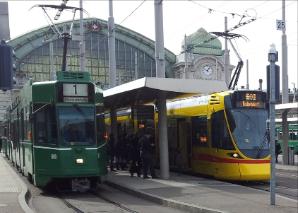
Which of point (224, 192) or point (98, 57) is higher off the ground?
→ point (98, 57)

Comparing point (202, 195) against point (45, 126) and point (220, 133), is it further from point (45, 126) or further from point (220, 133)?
point (220, 133)

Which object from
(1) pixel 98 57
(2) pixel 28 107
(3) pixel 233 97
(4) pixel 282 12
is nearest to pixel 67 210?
(2) pixel 28 107

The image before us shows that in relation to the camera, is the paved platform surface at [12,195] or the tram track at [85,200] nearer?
the paved platform surface at [12,195]

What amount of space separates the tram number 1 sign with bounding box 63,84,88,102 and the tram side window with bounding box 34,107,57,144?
1.87ft

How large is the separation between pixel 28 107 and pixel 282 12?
1944cm

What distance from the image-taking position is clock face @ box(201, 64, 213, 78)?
68113 mm

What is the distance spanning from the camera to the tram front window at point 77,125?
627 inches

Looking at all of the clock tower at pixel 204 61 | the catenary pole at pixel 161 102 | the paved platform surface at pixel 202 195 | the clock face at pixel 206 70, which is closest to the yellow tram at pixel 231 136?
the paved platform surface at pixel 202 195

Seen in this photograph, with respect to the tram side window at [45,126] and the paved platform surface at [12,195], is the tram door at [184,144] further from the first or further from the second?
the tram side window at [45,126]

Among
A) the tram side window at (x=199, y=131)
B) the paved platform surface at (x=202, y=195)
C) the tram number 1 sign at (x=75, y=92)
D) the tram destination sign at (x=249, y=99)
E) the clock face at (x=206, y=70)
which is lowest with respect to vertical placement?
the paved platform surface at (x=202, y=195)

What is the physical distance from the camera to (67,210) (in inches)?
516

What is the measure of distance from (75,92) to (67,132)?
119cm

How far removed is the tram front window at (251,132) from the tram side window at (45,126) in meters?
6.15

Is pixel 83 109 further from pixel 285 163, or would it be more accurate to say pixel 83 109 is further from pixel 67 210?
pixel 285 163
